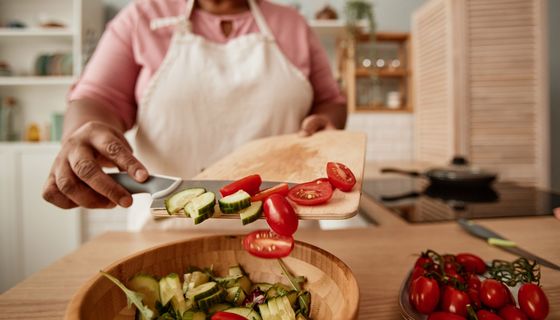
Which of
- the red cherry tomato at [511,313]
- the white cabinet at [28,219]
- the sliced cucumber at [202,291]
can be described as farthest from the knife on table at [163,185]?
the white cabinet at [28,219]

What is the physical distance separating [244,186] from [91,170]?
325mm

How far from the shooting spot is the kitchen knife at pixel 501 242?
79 cm

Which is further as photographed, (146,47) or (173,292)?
(146,47)

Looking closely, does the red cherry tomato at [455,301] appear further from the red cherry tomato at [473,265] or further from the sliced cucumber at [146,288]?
the sliced cucumber at [146,288]

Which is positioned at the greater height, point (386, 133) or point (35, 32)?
point (35, 32)

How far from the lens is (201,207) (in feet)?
1.77

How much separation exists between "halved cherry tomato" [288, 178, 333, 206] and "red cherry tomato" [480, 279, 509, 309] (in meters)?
0.28

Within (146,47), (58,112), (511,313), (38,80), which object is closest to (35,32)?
(38,80)

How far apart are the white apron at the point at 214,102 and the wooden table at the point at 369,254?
0.30m

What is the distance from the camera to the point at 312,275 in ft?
1.93

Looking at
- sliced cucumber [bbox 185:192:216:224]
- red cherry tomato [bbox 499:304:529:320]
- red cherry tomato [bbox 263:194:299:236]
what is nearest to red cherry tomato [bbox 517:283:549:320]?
red cherry tomato [bbox 499:304:529:320]

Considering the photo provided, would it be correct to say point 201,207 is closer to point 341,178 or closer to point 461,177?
point 341,178

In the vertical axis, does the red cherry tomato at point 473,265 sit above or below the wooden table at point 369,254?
above

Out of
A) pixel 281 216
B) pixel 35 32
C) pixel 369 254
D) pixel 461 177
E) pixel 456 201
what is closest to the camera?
pixel 281 216
